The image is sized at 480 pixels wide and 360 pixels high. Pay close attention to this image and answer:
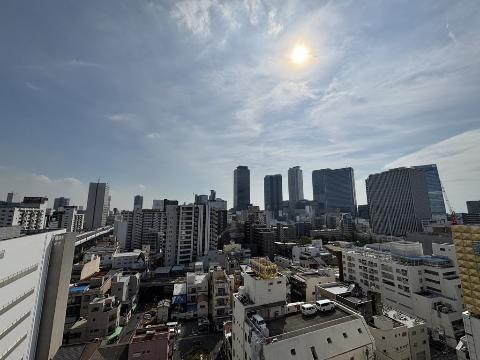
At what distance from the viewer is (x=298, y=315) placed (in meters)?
30.7

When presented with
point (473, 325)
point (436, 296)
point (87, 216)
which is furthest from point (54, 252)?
point (87, 216)

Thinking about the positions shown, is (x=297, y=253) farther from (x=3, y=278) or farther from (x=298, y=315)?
(x=3, y=278)

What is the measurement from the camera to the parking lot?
40.2 meters

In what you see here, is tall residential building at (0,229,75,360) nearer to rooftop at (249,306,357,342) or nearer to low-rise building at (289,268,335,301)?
rooftop at (249,306,357,342)

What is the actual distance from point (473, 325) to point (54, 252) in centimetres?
5571

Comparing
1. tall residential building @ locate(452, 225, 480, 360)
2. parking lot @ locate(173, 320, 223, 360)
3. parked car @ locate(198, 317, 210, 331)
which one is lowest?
parking lot @ locate(173, 320, 223, 360)

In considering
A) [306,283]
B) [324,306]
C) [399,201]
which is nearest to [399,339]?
[324,306]

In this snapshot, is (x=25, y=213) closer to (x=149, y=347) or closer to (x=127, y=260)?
(x=127, y=260)

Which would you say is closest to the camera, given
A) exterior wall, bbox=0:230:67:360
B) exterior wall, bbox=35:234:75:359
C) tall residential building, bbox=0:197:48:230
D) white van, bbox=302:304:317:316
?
exterior wall, bbox=0:230:67:360

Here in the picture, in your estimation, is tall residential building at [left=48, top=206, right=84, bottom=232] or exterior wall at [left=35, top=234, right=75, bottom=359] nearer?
exterior wall at [left=35, top=234, right=75, bottom=359]

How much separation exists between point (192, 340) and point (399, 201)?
178 meters

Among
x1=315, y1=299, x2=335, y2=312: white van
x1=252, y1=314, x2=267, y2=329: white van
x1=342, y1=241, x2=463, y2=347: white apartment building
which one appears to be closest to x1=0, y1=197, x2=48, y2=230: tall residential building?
x1=252, y1=314, x2=267, y2=329: white van

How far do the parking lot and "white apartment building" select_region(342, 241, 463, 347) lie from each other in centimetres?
3034

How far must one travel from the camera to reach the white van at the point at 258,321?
2651 cm
